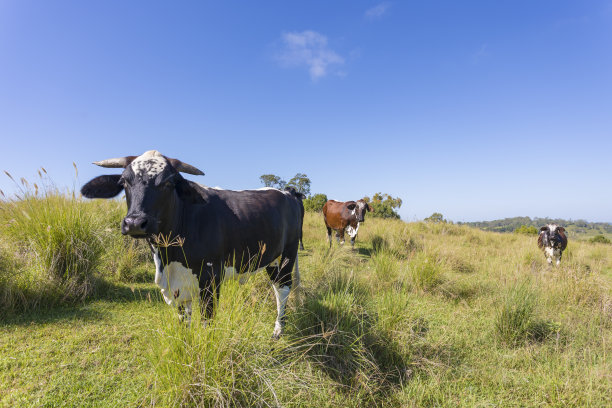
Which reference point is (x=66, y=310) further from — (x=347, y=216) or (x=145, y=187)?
(x=347, y=216)

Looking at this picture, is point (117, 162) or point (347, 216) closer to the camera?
point (117, 162)

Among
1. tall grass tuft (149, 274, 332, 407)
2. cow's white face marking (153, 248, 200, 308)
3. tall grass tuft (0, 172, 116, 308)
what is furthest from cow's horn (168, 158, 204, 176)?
tall grass tuft (0, 172, 116, 308)

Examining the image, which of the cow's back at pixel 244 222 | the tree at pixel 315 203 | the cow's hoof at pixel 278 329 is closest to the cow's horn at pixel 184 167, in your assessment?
the cow's back at pixel 244 222

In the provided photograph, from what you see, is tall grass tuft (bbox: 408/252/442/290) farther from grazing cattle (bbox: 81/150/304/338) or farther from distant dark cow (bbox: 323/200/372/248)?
distant dark cow (bbox: 323/200/372/248)

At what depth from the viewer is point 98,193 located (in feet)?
9.32

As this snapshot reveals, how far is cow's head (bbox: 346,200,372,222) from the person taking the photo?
10266 millimetres

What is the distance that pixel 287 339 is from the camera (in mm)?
3088

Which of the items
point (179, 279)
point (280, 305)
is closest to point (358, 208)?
point (280, 305)

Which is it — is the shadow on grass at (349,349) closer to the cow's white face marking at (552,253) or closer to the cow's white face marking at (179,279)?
the cow's white face marking at (179,279)

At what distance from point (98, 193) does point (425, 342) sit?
3915 mm

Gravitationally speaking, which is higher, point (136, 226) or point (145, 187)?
point (145, 187)

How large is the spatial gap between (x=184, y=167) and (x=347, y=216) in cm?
826

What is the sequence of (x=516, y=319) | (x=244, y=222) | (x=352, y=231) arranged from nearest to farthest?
(x=244, y=222), (x=516, y=319), (x=352, y=231)

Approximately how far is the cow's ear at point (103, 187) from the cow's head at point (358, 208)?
8.33 meters
